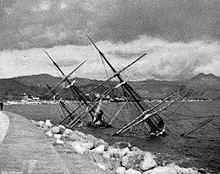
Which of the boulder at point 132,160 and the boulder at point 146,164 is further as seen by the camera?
the boulder at point 146,164

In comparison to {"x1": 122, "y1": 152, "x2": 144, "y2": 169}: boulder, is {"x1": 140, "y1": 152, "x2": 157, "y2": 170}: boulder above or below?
below

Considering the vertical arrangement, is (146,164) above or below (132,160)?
below

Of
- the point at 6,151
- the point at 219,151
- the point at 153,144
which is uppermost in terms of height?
the point at 6,151

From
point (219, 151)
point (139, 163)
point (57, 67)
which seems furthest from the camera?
point (57, 67)

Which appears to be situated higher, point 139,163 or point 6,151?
point 6,151

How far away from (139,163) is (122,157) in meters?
1.05

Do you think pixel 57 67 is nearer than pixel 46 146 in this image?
No

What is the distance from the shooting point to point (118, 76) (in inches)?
1464

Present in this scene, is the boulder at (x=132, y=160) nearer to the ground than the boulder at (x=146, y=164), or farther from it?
farther from it

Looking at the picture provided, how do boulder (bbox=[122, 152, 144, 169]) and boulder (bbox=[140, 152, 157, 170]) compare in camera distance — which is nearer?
boulder (bbox=[122, 152, 144, 169])

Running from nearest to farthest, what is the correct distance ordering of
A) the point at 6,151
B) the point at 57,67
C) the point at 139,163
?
the point at 6,151, the point at 139,163, the point at 57,67

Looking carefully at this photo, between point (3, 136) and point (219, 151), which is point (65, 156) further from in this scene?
point (219, 151)

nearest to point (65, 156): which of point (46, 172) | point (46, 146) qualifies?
point (46, 146)

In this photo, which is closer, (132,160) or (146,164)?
(132,160)
